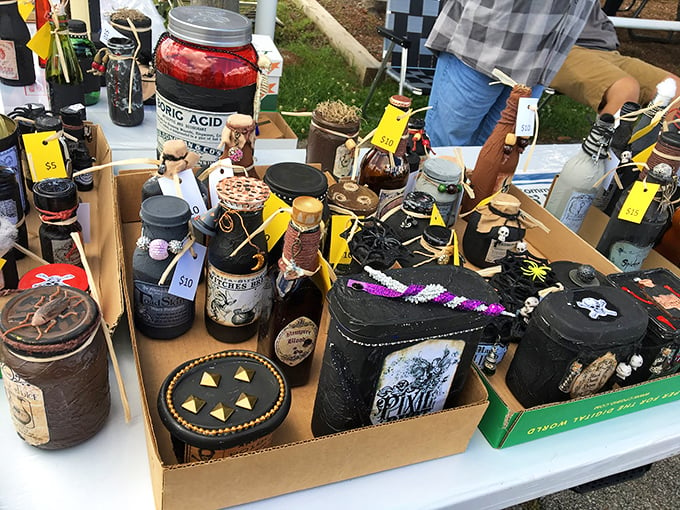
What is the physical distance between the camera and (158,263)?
0.90m

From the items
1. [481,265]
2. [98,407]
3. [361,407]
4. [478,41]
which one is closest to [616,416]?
[481,265]

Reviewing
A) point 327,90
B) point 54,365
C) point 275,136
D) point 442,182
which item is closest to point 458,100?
point 275,136

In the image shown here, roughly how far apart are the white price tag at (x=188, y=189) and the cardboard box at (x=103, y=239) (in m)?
0.13

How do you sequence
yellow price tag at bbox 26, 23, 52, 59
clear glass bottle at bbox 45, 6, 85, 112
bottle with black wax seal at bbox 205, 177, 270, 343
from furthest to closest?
clear glass bottle at bbox 45, 6, 85, 112, yellow price tag at bbox 26, 23, 52, 59, bottle with black wax seal at bbox 205, 177, 270, 343

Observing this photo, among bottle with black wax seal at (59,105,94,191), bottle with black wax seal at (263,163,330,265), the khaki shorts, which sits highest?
bottle with black wax seal at (263,163,330,265)

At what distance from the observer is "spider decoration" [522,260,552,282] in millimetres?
1049

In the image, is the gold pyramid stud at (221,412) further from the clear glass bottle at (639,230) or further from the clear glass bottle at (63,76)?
the clear glass bottle at (63,76)

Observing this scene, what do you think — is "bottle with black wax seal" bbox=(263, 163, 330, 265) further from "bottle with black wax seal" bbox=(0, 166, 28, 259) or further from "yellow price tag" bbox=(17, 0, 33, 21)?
"yellow price tag" bbox=(17, 0, 33, 21)

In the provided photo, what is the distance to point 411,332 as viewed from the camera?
72 centimetres

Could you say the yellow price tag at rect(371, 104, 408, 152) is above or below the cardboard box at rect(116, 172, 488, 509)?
above

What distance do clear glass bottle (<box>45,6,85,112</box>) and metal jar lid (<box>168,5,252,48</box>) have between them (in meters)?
0.58

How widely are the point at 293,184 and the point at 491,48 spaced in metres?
1.20

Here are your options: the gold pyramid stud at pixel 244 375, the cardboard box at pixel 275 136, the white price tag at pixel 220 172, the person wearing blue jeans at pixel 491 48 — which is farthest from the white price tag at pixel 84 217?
the person wearing blue jeans at pixel 491 48

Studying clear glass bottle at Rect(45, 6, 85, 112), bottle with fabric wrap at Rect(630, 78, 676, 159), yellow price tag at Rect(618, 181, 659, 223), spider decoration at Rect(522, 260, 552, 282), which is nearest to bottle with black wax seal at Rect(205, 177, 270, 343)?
spider decoration at Rect(522, 260, 552, 282)
